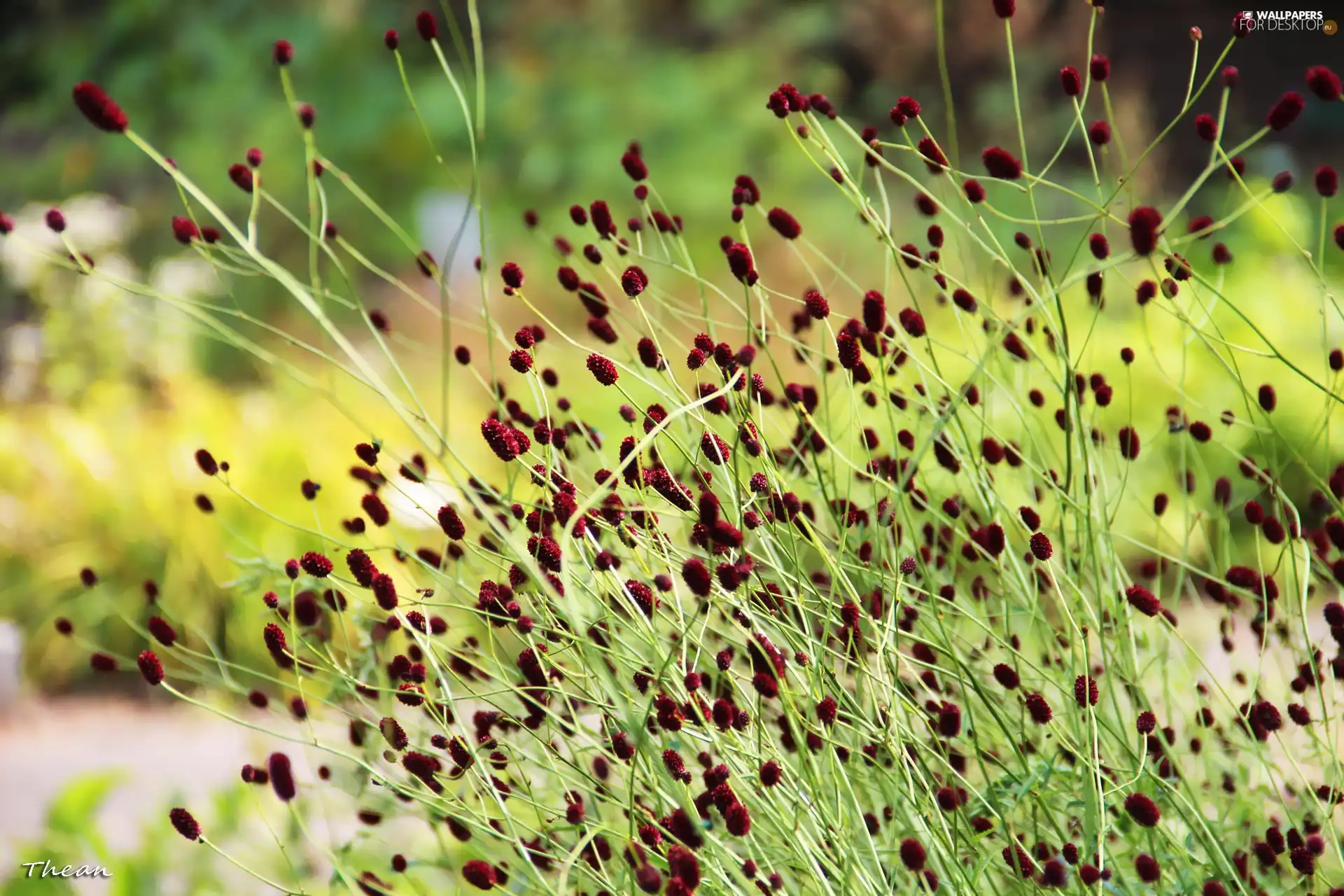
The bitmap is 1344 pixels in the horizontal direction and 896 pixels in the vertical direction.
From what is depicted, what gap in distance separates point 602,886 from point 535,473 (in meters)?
0.45

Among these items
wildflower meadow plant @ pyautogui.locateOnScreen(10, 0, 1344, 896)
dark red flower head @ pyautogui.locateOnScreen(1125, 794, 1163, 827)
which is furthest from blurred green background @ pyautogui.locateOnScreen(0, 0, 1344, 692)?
dark red flower head @ pyautogui.locateOnScreen(1125, 794, 1163, 827)

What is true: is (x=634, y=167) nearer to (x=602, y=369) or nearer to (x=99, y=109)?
(x=602, y=369)

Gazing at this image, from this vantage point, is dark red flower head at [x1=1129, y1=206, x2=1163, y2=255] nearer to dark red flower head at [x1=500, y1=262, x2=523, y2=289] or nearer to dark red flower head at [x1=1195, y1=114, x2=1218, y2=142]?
dark red flower head at [x1=1195, y1=114, x2=1218, y2=142]

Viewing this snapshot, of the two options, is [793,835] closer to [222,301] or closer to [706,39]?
[222,301]

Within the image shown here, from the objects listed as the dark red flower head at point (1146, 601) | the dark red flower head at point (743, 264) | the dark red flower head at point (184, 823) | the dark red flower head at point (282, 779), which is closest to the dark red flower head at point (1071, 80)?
the dark red flower head at point (743, 264)

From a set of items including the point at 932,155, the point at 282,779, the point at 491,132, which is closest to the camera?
the point at 282,779

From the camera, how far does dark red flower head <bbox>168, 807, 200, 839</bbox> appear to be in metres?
1.07

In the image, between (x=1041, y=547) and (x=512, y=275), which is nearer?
(x=1041, y=547)

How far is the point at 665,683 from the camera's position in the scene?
1121 millimetres

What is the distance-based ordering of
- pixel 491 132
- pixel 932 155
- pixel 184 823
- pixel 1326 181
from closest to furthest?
pixel 184 823
pixel 1326 181
pixel 932 155
pixel 491 132

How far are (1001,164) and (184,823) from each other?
3.13 ft

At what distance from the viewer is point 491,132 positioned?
8.31 metres

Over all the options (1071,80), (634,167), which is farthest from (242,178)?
(1071,80)

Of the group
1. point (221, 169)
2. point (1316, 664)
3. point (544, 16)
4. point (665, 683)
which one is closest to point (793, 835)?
point (665, 683)
